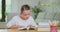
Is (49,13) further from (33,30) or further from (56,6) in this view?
(33,30)

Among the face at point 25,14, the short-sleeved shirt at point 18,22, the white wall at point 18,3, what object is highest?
the white wall at point 18,3

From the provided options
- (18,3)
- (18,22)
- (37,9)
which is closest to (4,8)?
(18,3)

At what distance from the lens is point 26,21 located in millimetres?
3047

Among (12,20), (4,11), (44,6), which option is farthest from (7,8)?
(12,20)

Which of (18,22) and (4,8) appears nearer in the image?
(18,22)

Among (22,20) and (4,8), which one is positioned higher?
(4,8)

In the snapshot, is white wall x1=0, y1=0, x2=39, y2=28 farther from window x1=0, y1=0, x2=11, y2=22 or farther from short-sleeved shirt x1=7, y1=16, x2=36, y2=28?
short-sleeved shirt x1=7, y1=16, x2=36, y2=28

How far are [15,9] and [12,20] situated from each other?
224cm

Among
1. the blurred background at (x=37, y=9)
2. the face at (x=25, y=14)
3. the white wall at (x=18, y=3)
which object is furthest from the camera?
the white wall at (x=18, y=3)

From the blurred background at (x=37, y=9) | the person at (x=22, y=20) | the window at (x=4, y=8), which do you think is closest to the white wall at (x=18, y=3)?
the blurred background at (x=37, y=9)

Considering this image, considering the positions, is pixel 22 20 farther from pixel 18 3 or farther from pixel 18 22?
pixel 18 3

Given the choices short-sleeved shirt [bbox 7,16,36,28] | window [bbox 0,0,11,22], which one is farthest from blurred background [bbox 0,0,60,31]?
short-sleeved shirt [bbox 7,16,36,28]

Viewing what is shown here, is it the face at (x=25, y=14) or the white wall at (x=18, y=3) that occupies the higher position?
the white wall at (x=18, y=3)

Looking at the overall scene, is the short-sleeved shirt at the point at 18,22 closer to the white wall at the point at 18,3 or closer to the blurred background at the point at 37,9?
the blurred background at the point at 37,9
